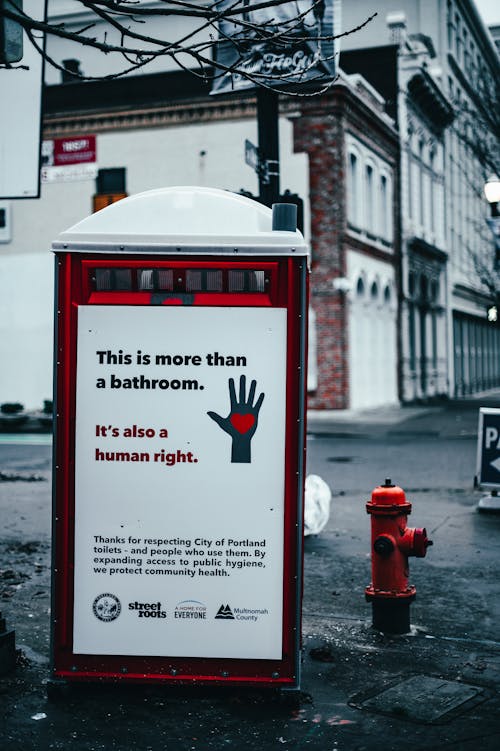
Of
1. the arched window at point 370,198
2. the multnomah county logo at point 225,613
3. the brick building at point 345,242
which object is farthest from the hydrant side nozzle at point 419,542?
the arched window at point 370,198

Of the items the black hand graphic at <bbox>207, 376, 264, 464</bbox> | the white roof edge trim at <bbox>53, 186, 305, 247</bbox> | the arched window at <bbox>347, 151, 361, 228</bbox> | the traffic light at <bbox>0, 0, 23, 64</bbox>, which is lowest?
the black hand graphic at <bbox>207, 376, 264, 464</bbox>

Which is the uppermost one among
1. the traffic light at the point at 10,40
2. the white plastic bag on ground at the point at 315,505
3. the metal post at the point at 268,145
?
the metal post at the point at 268,145

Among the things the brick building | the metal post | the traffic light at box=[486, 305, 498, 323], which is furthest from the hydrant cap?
the brick building

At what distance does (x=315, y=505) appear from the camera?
9461 mm

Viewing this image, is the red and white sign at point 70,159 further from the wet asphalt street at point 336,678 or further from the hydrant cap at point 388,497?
the hydrant cap at point 388,497

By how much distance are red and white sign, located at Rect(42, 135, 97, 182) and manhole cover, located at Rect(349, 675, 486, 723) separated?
9.83 m

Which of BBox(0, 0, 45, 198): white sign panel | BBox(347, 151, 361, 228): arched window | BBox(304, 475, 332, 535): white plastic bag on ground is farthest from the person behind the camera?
BBox(347, 151, 361, 228): arched window

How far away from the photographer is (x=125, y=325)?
4832 mm

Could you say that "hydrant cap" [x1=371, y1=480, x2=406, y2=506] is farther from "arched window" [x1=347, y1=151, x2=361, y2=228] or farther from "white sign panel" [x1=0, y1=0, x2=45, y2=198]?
"arched window" [x1=347, y1=151, x2=361, y2=228]

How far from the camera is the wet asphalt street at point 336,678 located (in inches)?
177

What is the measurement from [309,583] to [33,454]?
11.6m

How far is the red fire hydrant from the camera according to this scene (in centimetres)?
615

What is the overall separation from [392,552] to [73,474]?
2356 millimetres

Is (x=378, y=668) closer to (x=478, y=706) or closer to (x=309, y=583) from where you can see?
(x=478, y=706)
